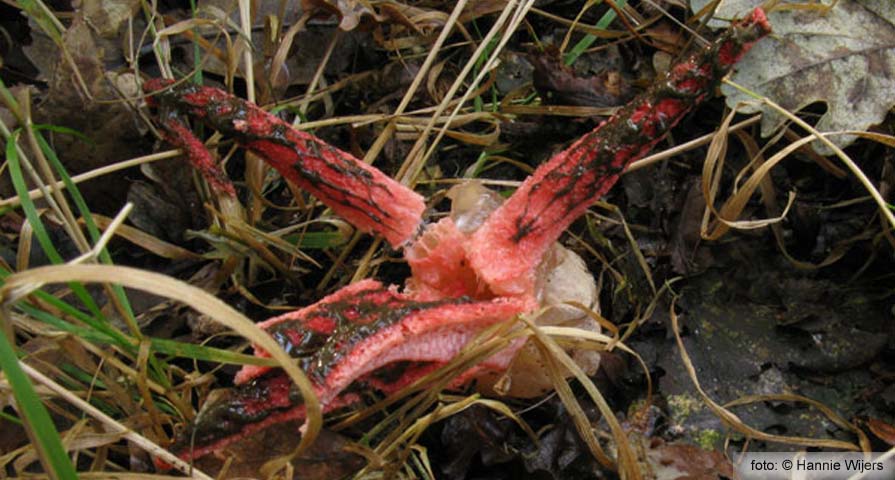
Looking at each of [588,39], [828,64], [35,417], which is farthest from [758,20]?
[35,417]

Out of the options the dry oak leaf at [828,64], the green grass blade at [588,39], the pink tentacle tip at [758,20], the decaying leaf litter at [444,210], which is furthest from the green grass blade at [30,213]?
the dry oak leaf at [828,64]

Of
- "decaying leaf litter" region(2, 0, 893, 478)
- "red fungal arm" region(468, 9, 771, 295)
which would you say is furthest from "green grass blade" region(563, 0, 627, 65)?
"red fungal arm" region(468, 9, 771, 295)

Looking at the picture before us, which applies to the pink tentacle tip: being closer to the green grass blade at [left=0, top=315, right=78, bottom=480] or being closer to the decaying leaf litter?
the decaying leaf litter

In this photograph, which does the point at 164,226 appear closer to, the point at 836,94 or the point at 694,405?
the point at 694,405

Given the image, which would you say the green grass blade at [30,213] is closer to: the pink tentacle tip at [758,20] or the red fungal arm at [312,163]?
the red fungal arm at [312,163]

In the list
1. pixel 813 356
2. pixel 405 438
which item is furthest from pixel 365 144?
pixel 813 356

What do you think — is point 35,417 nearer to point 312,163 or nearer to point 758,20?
point 312,163
